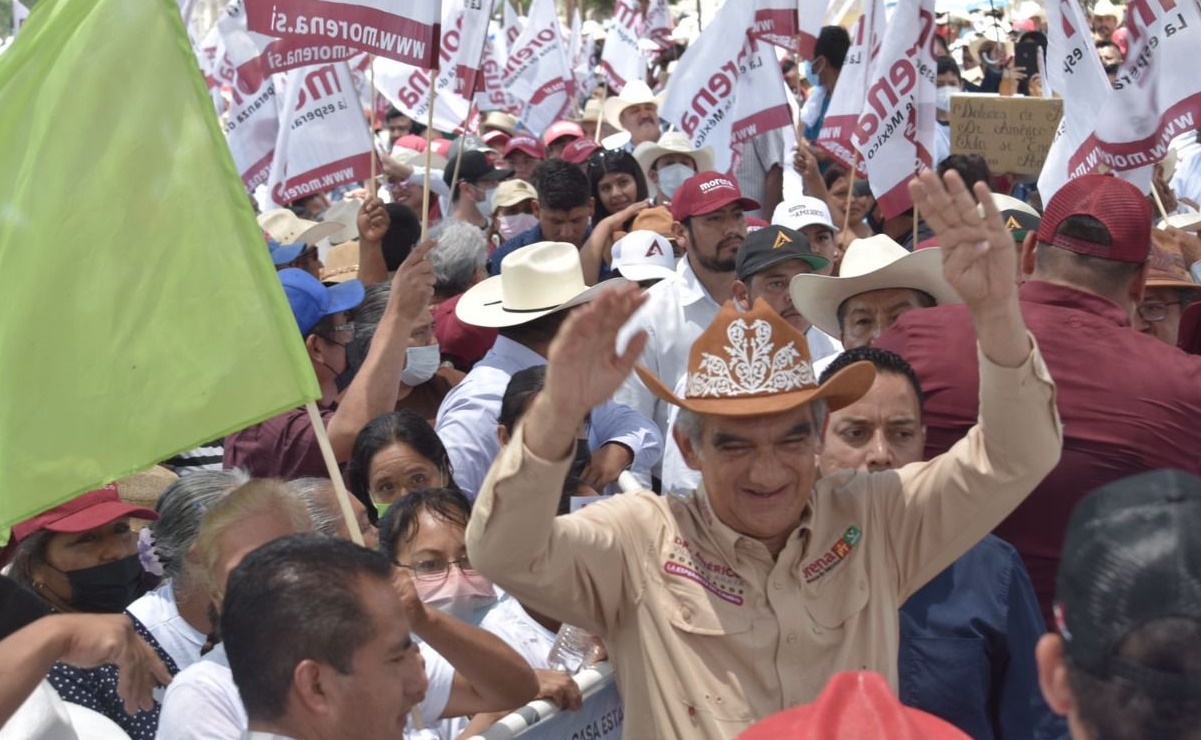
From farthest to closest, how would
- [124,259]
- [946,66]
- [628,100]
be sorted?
[946,66] < [628,100] < [124,259]

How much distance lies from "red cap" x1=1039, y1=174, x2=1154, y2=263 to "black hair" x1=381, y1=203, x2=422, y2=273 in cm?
544

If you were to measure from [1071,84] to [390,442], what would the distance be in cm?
435

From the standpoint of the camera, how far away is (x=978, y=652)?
3.67 meters

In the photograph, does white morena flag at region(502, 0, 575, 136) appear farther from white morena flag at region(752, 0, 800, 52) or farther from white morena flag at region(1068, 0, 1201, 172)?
white morena flag at region(1068, 0, 1201, 172)

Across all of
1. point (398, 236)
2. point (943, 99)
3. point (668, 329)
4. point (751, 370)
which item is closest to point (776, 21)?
point (398, 236)

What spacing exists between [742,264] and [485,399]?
1244 mm

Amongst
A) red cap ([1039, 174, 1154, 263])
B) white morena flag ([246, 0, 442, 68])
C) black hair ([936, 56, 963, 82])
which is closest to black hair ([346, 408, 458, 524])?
white morena flag ([246, 0, 442, 68])

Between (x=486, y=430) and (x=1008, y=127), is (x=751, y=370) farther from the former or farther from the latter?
(x=1008, y=127)

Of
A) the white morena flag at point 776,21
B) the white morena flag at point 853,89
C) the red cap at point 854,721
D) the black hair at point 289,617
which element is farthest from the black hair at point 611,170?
the red cap at point 854,721

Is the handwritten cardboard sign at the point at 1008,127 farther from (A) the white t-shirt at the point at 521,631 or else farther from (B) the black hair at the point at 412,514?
(A) the white t-shirt at the point at 521,631

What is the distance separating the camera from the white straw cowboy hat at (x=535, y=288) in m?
6.52

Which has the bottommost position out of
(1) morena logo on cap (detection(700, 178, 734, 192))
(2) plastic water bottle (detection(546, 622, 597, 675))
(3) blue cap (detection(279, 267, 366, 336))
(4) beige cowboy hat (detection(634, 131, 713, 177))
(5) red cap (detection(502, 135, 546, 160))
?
(5) red cap (detection(502, 135, 546, 160))

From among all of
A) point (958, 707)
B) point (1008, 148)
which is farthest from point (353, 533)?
point (1008, 148)

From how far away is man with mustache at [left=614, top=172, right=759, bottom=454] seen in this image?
6.74 metres
